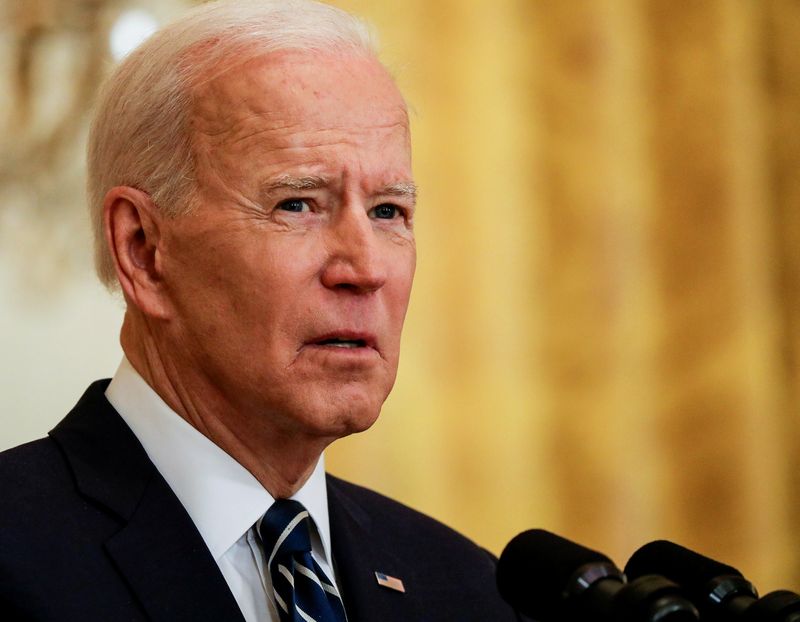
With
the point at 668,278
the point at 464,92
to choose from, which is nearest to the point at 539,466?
the point at 668,278

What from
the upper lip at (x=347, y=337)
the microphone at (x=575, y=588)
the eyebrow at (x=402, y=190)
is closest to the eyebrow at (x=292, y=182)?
the eyebrow at (x=402, y=190)

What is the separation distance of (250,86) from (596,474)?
2018 mm

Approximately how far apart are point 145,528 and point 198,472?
14 cm

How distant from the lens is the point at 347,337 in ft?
6.66

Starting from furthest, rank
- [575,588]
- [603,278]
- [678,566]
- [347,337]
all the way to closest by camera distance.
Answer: [603,278]
[347,337]
[678,566]
[575,588]

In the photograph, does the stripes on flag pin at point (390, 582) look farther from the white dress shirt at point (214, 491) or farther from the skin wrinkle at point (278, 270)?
the skin wrinkle at point (278, 270)

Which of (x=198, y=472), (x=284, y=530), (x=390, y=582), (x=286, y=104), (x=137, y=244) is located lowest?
(x=390, y=582)

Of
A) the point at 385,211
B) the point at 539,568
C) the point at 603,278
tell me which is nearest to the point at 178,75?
the point at 385,211

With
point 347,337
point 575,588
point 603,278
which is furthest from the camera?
point 603,278

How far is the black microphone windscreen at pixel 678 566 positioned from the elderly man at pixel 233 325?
0.60 m

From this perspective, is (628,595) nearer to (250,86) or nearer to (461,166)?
(250,86)

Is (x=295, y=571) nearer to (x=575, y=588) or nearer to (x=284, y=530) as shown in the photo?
(x=284, y=530)

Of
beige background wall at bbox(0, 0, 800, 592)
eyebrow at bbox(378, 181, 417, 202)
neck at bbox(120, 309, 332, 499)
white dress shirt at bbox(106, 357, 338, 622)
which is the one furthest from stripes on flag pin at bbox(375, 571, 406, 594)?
beige background wall at bbox(0, 0, 800, 592)

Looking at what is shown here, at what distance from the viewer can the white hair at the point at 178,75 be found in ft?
6.91
